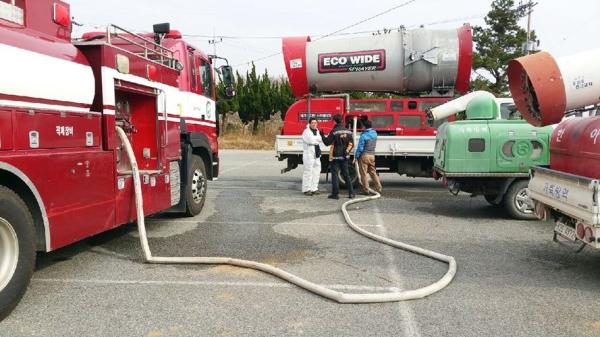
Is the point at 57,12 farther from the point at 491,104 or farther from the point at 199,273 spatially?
the point at 491,104

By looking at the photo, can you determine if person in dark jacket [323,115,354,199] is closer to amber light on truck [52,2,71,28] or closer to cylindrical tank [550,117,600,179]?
cylindrical tank [550,117,600,179]

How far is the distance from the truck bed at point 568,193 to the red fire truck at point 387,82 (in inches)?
222

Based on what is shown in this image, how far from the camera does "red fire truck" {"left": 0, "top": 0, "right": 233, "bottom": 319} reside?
13.1 feet

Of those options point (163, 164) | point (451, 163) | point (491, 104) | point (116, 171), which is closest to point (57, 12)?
point (116, 171)

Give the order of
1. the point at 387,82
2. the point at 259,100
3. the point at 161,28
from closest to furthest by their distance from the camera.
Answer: the point at 161,28 < the point at 387,82 < the point at 259,100

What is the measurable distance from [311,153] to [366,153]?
1202 mm

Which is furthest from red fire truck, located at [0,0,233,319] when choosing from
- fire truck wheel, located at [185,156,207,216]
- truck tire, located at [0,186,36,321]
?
fire truck wheel, located at [185,156,207,216]

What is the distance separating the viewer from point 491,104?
8.48 meters

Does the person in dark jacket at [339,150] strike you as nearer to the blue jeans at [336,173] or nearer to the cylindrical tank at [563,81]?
the blue jeans at [336,173]

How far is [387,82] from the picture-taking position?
11.9 meters

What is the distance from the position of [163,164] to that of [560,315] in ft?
15.9

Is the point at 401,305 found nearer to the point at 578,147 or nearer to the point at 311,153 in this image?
the point at 578,147

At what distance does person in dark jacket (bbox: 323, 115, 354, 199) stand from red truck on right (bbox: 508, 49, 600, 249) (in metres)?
5.40

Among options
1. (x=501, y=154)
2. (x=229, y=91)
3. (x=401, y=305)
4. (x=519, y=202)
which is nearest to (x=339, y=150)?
(x=229, y=91)
